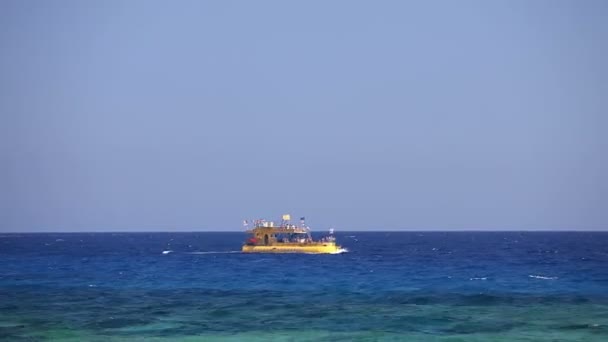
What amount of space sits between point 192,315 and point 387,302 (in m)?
15.7

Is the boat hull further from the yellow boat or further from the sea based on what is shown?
the sea

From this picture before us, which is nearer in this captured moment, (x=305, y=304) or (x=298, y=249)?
(x=305, y=304)

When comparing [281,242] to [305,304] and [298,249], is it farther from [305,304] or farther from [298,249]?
[305,304]

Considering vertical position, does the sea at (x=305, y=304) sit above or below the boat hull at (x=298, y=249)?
below

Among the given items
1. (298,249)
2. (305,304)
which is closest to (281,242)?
(298,249)

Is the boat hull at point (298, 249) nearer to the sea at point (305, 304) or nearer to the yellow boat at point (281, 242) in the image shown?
the yellow boat at point (281, 242)

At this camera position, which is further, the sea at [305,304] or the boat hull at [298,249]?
the boat hull at [298,249]

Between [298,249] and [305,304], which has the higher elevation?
[298,249]

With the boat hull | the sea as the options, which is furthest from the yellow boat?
the sea

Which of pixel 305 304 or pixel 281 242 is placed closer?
pixel 305 304

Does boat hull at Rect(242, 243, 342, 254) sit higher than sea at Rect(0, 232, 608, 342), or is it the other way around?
boat hull at Rect(242, 243, 342, 254)

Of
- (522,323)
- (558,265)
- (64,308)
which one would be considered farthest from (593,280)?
(64,308)

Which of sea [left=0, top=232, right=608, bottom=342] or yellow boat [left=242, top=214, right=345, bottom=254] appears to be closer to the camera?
sea [left=0, top=232, right=608, bottom=342]

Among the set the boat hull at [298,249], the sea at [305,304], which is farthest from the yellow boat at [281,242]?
the sea at [305,304]
